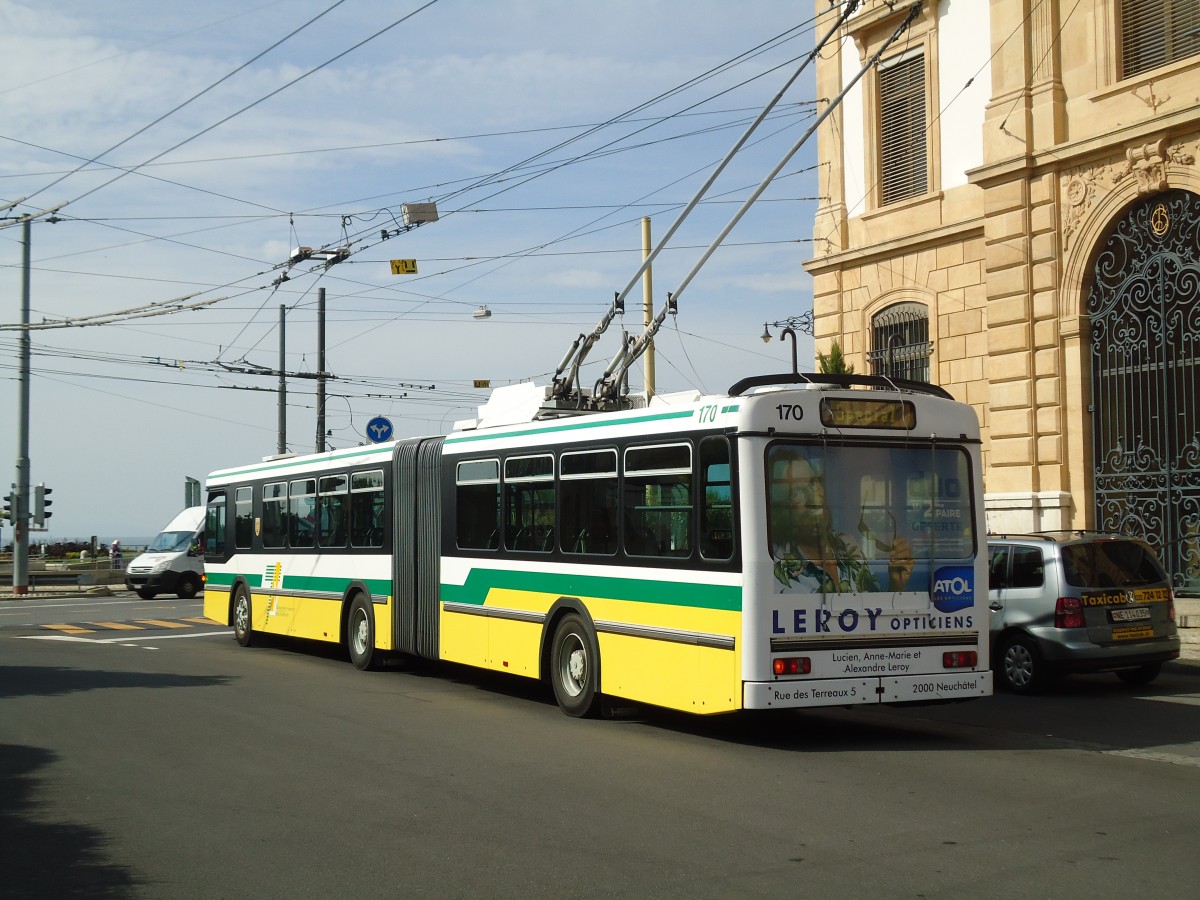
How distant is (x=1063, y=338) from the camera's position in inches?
813

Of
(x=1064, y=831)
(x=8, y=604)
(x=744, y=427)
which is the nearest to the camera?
(x=1064, y=831)

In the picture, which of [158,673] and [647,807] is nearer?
[647,807]

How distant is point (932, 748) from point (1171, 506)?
10219 mm

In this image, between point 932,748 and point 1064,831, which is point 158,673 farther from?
point 1064,831

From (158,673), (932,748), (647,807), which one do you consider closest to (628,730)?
(932,748)

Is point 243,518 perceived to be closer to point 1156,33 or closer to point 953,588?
point 953,588

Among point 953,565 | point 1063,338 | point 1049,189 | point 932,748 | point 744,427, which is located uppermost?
point 1049,189

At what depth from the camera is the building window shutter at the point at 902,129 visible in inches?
934

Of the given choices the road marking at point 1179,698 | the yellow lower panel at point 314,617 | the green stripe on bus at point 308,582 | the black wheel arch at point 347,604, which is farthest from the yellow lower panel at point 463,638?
the road marking at point 1179,698

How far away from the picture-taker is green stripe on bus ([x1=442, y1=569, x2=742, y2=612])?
10664 mm

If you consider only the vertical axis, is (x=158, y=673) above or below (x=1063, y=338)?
below

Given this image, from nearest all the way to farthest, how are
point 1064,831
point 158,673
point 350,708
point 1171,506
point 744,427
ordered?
1. point 1064,831
2. point 744,427
3. point 350,708
4. point 158,673
5. point 1171,506

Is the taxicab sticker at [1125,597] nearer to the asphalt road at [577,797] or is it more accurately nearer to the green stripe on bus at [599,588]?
the asphalt road at [577,797]

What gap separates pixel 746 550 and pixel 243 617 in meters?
13.0
